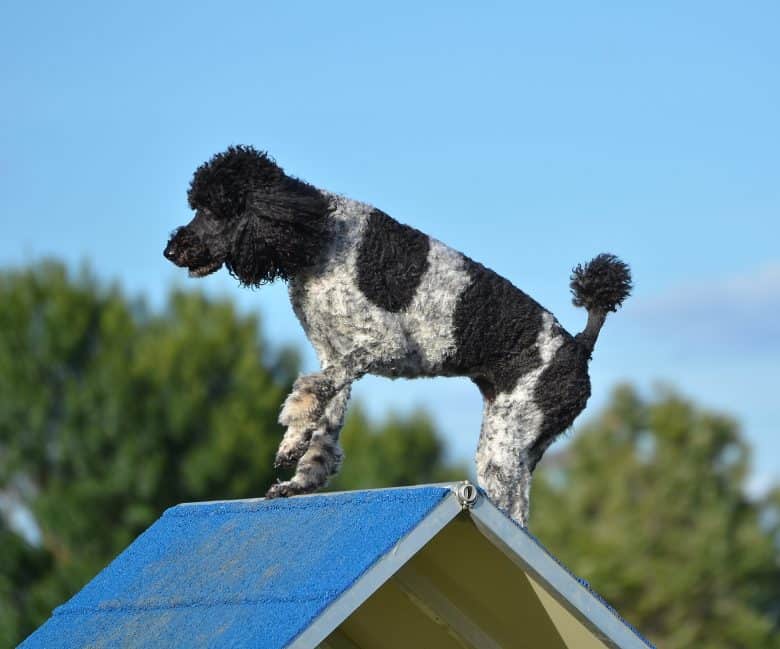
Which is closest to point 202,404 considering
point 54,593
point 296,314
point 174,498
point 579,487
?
point 174,498

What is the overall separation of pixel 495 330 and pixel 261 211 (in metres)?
0.86

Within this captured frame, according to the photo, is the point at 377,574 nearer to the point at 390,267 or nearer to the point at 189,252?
the point at 390,267

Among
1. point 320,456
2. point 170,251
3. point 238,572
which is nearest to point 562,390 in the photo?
point 320,456

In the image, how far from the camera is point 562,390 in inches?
188

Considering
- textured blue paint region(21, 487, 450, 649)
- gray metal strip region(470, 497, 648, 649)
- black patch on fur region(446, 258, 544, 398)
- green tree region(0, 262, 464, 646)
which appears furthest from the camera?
green tree region(0, 262, 464, 646)

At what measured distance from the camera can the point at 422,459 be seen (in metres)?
25.5

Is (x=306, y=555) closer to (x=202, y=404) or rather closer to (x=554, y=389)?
(x=554, y=389)

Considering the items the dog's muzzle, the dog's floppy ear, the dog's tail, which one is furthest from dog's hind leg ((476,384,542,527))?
the dog's muzzle

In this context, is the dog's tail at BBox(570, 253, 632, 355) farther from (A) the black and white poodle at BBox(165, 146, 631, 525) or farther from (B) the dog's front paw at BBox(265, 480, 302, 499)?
(B) the dog's front paw at BBox(265, 480, 302, 499)

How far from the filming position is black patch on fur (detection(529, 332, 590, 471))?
477 centimetres

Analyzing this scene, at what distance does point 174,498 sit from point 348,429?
361cm

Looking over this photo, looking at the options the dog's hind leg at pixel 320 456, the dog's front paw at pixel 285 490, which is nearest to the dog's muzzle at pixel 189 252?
the dog's hind leg at pixel 320 456

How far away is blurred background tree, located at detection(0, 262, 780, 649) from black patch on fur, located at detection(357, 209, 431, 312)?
1762 cm

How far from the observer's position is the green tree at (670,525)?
72.3ft
